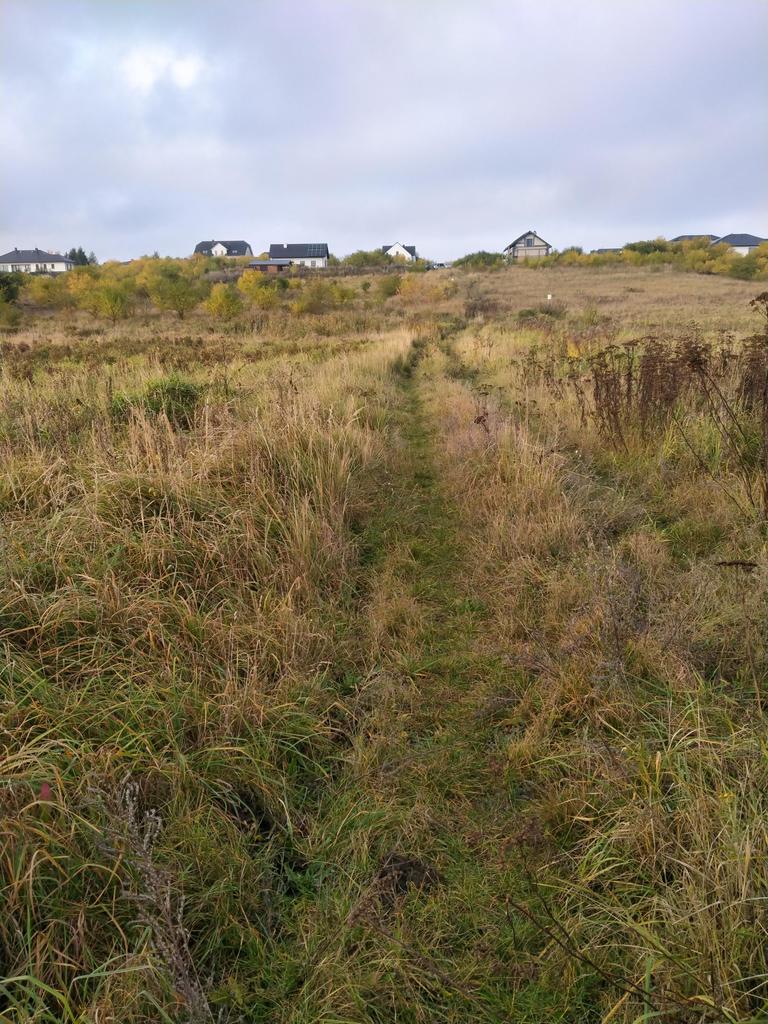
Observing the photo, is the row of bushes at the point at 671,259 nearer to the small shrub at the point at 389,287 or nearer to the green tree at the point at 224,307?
the small shrub at the point at 389,287

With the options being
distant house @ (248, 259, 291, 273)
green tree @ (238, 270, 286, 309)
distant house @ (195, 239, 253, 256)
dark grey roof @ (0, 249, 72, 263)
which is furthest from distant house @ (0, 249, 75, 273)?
green tree @ (238, 270, 286, 309)

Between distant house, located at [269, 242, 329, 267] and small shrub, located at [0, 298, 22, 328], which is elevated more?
distant house, located at [269, 242, 329, 267]

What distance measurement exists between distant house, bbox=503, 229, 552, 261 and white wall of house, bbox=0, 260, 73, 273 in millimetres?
77585

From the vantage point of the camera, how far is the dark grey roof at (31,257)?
305 feet

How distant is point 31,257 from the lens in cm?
9512

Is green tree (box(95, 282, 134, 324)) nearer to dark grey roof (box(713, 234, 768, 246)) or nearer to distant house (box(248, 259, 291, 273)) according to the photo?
distant house (box(248, 259, 291, 273))

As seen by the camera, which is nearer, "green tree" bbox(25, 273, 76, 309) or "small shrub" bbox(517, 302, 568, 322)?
"small shrub" bbox(517, 302, 568, 322)

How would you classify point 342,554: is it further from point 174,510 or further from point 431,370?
point 431,370

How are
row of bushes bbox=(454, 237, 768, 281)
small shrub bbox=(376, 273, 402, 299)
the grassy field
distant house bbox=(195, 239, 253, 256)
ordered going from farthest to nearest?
distant house bbox=(195, 239, 253, 256)
row of bushes bbox=(454, 237, 768, 281)
small shrub bbox=(376, 273, 402, 299)
the grassy field

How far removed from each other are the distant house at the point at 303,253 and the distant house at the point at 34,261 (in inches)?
1381

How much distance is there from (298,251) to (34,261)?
48.1 meters

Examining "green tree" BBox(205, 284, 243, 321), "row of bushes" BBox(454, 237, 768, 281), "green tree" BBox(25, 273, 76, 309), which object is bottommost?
"green tree" BBox(205, 284, 243, 321)

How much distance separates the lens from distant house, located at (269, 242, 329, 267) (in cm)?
9188

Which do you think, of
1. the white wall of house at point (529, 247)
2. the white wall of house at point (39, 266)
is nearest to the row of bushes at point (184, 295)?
the white wall of house at point (39, 266)
